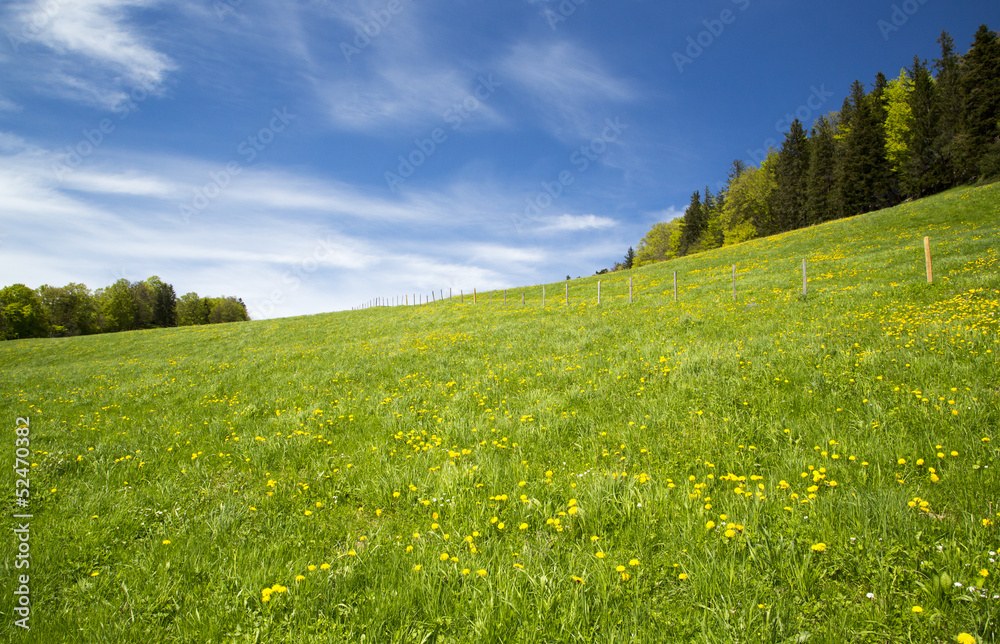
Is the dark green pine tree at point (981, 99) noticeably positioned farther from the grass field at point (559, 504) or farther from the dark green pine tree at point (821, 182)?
the grass field at point (559, 504)

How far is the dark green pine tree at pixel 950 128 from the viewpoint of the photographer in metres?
45.0

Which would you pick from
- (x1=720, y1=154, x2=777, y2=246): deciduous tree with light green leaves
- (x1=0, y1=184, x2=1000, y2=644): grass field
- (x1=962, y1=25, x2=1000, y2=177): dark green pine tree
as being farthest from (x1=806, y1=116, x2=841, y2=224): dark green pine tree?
(x1=0, y1=184, x2=1000, y2=644): grass field

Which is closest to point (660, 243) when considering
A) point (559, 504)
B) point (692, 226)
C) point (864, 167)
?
point (692, 226)

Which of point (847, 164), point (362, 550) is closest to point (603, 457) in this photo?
point (362, 550)

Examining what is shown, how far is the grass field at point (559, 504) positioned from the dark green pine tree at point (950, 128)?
57874mm

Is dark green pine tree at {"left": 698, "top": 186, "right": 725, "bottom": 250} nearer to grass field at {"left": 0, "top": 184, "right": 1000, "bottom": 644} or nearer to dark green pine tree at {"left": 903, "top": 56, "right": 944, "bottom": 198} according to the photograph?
dark green pine tree at {"left": 903, "top": 56, "right": 944, "bottom": 198}

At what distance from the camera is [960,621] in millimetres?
2189

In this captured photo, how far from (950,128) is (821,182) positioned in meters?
13.3

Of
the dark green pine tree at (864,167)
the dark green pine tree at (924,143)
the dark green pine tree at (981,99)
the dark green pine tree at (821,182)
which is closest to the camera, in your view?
the dark green pine tree at (981,99)

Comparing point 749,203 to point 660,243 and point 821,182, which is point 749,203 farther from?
point 660,243

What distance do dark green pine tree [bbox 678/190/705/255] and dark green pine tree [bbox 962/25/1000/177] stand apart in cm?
3775

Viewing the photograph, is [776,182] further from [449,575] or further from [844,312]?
[449,575]

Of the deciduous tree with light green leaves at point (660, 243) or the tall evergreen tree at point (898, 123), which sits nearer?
the tall evergreen tree at point (898, 123)

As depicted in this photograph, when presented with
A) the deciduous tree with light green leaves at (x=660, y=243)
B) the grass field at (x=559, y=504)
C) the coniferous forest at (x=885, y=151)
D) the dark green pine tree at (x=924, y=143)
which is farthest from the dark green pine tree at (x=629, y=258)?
the grass field at (x=559, y=504)
